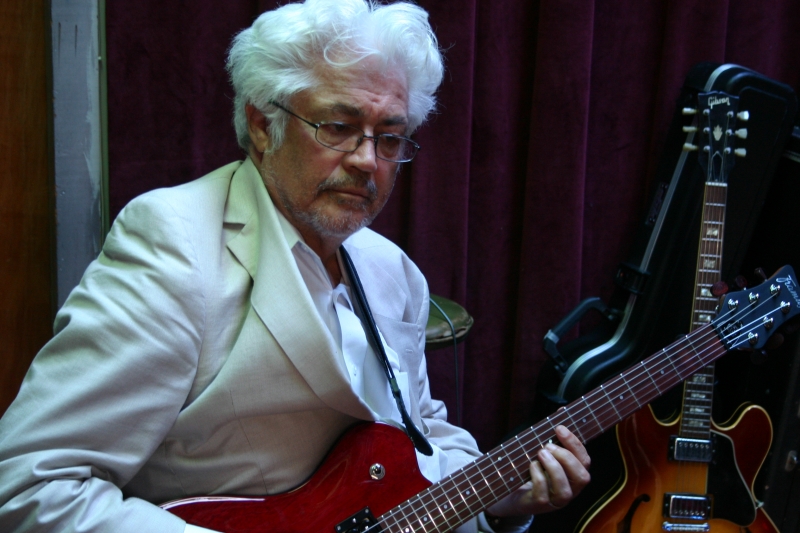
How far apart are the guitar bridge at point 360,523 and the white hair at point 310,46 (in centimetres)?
64

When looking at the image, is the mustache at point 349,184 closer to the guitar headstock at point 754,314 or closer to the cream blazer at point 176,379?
the cream blazer at point 176,379

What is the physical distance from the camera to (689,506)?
1.58 m

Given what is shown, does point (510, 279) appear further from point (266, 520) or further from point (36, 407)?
point (36, 407)

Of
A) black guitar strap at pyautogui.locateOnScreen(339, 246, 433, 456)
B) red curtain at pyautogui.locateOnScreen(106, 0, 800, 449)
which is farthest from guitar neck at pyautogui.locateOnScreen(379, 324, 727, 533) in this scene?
red curtain at pyautogui.locateOnScreen(106, 0, 800, 449)

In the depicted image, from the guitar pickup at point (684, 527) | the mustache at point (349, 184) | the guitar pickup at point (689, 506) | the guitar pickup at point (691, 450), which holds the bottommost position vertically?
the guitar pickup at point (684, 527)

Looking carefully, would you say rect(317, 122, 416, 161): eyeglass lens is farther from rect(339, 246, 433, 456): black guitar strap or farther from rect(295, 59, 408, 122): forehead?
rect(339, 246, 433, 456): black guitar strap

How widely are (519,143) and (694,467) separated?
103 cm

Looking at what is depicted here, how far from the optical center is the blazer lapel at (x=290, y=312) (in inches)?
41.3

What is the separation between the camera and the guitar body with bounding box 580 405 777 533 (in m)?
1.59

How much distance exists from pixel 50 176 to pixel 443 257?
1.08 metres

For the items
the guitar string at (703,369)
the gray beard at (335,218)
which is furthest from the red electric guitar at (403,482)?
the gray beard at (335,218)

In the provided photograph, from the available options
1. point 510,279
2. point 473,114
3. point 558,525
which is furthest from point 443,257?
point 558,525

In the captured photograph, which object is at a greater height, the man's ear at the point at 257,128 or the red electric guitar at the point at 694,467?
the man's ear at the point at 257,128

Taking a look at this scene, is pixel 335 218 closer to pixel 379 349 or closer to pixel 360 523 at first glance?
pixel 379 349
